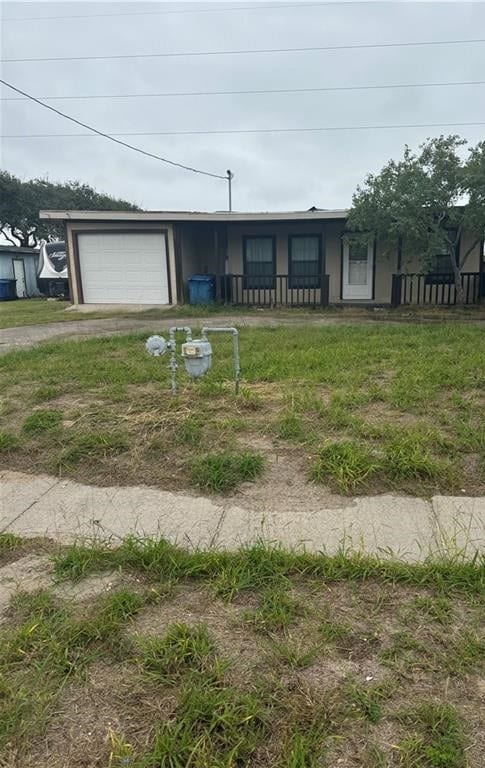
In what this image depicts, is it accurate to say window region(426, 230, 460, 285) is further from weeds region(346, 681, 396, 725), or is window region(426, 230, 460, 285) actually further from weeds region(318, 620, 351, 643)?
weeds region(346, 681, 396, 725)

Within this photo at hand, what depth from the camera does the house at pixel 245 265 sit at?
14.1 meters

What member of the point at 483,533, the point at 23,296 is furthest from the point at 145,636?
the point at 23,296

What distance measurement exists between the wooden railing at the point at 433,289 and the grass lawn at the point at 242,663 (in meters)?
12.3

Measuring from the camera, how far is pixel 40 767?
1417 millimetres

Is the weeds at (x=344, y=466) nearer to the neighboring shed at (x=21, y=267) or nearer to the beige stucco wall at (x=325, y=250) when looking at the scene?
the beige stucco wall at (x=325, y=250)

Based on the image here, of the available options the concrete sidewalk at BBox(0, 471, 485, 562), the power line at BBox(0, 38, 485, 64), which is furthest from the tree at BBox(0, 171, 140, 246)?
the concrete sidewalk at BBox(0, 471, 485, 562)

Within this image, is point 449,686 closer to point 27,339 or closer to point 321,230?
point 27,339

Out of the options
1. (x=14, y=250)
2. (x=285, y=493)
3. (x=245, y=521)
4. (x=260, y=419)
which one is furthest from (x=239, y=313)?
(x=14, y=250)

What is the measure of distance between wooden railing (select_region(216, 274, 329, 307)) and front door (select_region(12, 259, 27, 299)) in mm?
12367

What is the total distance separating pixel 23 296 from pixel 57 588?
2345 centimetres

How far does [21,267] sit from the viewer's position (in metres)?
23.2

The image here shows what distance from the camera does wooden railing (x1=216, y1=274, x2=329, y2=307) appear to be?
572 inches

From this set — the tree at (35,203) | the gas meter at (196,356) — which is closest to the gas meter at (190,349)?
the gas meter at (196,356)

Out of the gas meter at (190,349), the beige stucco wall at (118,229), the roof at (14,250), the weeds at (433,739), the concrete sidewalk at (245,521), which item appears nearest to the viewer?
the weeds at (433,739)
